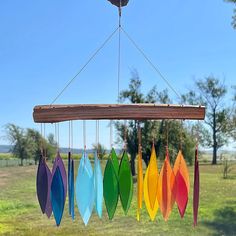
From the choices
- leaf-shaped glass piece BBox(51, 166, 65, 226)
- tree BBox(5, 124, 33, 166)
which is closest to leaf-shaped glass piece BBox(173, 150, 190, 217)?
leaf-shaped glass piece BBox(51, 166, 65, 226)

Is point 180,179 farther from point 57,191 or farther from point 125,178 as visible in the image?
point 57,191

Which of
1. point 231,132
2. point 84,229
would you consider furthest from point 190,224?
point 231,132

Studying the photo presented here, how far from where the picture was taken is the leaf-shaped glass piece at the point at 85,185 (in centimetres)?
141

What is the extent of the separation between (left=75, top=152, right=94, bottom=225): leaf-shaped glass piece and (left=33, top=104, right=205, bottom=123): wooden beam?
0.16 metres

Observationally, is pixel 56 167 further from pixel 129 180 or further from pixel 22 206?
pixel 22 206

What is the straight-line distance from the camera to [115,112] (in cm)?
133

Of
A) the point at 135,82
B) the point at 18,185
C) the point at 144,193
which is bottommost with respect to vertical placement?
the point at 18,185

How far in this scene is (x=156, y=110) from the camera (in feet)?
4.44

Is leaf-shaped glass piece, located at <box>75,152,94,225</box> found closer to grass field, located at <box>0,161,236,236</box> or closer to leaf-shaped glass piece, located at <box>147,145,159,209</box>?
leaf-shaped glass piece, located at <box>147,145,159,209</box>

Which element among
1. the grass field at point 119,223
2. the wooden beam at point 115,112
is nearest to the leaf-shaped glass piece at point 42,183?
the wooden beam at point 115,112

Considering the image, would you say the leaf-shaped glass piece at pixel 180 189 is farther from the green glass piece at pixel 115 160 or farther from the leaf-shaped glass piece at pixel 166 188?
the green glass piece at pixel 115 160

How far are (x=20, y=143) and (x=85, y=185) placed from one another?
22.5 metres

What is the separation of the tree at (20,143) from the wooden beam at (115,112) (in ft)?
68.2

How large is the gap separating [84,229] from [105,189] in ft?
15.2
